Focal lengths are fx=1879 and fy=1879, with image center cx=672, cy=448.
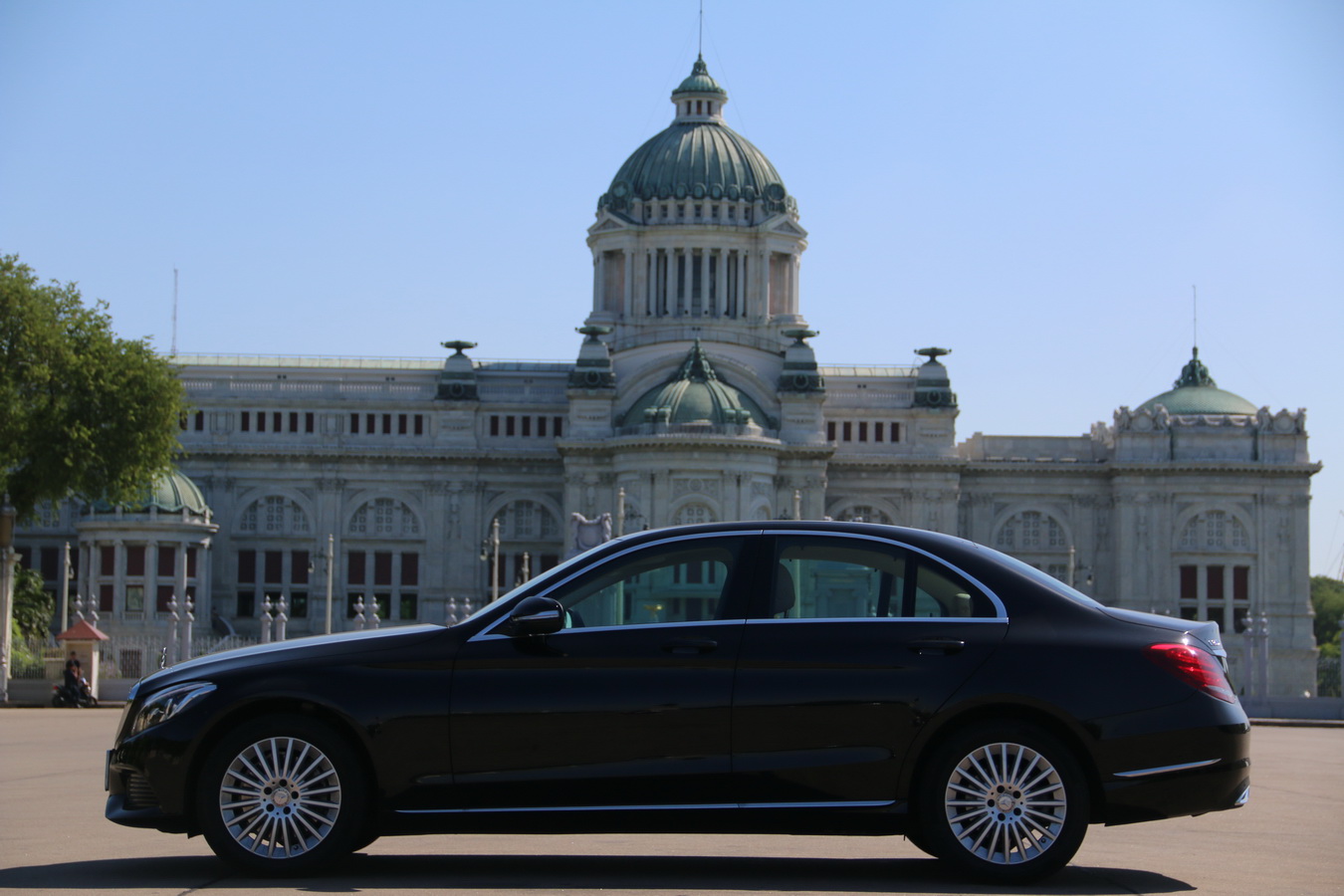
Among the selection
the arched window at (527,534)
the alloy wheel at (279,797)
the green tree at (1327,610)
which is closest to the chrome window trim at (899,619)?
the alloy wheel at (279,797)

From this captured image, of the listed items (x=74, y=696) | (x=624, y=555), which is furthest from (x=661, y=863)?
(x=74, y=696)

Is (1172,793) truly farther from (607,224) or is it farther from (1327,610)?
(1327,610)

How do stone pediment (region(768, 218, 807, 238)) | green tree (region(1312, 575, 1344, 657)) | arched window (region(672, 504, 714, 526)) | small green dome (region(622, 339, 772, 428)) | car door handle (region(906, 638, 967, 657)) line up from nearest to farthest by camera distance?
1. car door handle (region(906, 638, 967, 657))
2. arched window (region(672, 504, 714, 526))
3. small green dome (region(622, 339, 772, 428))
4. stone pediment (region(768, 218, 807, 238))
5. green tree (region(1312, 575, 1344, 657))

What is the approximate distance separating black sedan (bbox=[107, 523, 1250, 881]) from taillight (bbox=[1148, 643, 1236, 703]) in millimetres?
14

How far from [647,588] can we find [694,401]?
232 feet

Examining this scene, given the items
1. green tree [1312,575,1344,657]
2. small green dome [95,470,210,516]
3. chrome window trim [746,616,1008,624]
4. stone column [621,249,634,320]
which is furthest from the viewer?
green tree [1312,575,1344,657]

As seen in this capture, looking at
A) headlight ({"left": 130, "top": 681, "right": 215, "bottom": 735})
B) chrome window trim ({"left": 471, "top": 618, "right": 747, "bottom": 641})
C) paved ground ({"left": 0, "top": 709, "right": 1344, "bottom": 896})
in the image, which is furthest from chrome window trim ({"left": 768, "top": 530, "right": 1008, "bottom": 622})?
→ headlight ({"left": 130, "top": 681, "right": 215, "bottom": 735})

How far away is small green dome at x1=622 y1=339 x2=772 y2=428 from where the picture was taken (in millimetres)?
82500

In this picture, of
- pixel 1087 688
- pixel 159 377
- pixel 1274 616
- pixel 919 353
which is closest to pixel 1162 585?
pixel 1274 616

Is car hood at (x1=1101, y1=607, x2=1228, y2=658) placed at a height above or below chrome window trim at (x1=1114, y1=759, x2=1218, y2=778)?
above

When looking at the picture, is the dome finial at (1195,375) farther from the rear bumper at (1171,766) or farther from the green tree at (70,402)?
the rear bumper at (1171,766)

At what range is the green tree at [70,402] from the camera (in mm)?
55594

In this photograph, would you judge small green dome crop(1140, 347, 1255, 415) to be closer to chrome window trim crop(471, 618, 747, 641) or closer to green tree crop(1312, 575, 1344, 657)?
green tree crop(1312, 575, 1344, 657)

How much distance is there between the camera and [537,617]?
11797 mm
